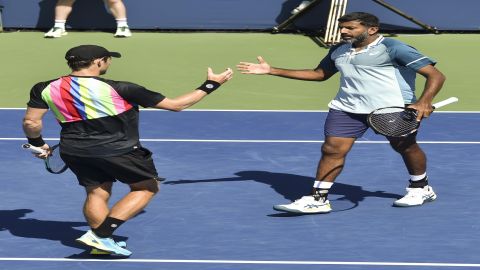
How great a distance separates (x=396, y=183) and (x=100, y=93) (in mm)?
3619

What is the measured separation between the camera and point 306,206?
10.8 metres

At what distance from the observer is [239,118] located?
49.3ft

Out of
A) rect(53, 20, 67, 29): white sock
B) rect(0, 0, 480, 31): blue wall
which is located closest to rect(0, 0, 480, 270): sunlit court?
rect(53, 20, 67, 29): white sock

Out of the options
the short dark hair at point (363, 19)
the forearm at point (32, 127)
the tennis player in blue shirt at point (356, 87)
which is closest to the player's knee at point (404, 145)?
the tennis player in blue shirt at point (356, 87)

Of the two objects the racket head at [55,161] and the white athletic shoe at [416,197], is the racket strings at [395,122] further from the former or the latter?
the racket head at [55,161]

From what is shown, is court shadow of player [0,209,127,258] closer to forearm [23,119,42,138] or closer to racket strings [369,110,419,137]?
forearm [23,119,42,138]

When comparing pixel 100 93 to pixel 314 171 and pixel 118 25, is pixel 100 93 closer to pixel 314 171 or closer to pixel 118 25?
pixel 314 171

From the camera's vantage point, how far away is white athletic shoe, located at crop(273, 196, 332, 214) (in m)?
10.8

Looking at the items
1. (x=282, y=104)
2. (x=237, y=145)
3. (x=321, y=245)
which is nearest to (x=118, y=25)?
(x=282, y=104)

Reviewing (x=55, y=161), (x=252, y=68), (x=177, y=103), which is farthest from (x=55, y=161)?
(x=252, y=68)

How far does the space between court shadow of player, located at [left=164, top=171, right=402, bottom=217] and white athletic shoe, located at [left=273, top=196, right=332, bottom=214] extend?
107 millimetres

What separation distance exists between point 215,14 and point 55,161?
405 inches

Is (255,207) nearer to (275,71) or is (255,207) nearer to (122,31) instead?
(275,71)

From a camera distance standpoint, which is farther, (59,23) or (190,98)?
(59,23)
